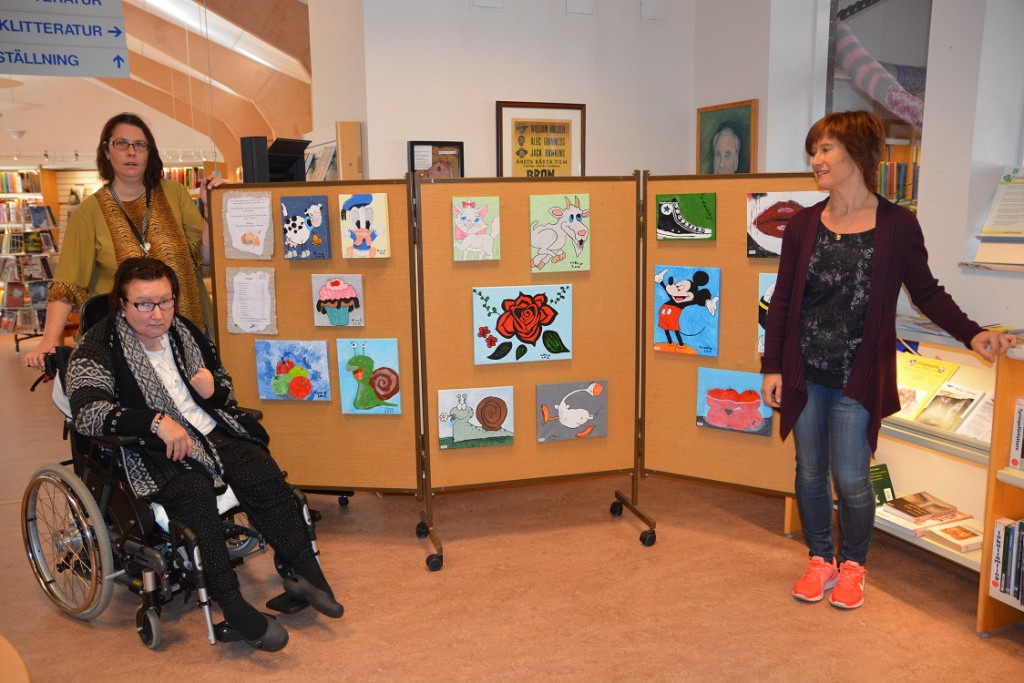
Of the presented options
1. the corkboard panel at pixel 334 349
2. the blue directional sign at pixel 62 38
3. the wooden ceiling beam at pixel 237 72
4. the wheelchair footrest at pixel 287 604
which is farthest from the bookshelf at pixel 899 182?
the wooden ceiling beam at pixel 237 72

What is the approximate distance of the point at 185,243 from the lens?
337 centimetres

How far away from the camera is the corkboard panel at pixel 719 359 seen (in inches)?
125

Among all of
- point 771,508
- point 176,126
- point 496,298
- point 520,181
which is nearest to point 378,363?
point 496,298

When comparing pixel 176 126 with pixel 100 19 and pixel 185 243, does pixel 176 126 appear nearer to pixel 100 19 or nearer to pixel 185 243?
pixel 100 19

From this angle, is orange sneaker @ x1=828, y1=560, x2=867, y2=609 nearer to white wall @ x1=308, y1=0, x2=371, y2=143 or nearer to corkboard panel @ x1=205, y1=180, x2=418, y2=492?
corkboard panel @ x1=205, y1=180, x2=418, y2=492

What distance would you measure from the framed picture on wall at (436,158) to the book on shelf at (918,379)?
8.67 feet

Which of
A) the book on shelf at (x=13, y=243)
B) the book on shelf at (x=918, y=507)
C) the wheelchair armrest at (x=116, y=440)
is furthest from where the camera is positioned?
the book on shelf at (x=13, y=243)

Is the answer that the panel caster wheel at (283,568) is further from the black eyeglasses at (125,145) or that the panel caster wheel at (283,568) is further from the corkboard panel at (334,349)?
the black eyeglasses at (125,145)

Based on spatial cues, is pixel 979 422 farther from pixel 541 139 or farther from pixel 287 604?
pixel 541 139

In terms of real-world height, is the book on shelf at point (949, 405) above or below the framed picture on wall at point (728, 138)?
below

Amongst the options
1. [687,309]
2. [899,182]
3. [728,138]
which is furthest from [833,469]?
[728,138]

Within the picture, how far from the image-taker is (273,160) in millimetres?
3773

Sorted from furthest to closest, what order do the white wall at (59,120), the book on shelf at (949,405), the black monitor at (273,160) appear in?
the white wall at (59,120) < the black monitor at (273,160) < the book on shelf at (949,405)

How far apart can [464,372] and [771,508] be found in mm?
1681
